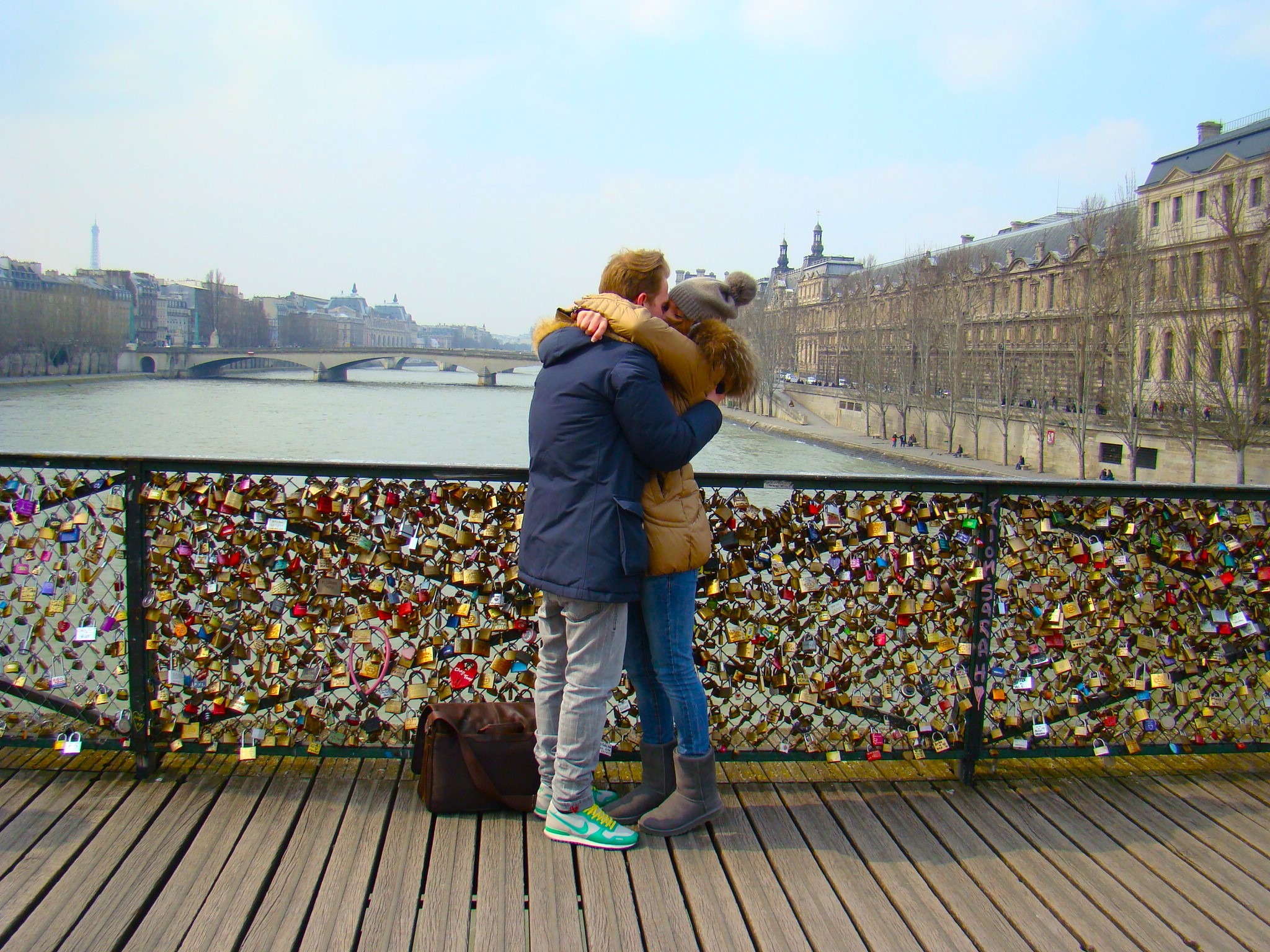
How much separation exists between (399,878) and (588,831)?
1.43ft

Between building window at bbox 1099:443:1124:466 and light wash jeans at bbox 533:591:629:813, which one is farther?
building window at bbox 1099:443:1124:466

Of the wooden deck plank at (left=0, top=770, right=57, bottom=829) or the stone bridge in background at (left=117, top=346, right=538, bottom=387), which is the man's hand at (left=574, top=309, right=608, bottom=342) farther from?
the stone bridge in background at (left=117, top=346, right=538, bottom=387)

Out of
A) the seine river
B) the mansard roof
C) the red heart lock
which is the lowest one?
the seine river

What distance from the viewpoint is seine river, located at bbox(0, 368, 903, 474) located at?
26.8 m

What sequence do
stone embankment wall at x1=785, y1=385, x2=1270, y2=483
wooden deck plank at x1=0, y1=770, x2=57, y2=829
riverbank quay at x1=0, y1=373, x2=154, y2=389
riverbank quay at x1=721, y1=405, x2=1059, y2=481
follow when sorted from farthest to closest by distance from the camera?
riverbank quay at x1=0, y1=373, x2=154, y2=389
riverbank quay at x1=721, y1=405, x2=1059, y2=481
stone embankment wall at x1=785, y1=385, x2=1270, y2=483
wooden deck plank at x1=0, y1=770, x2=57, y2=829

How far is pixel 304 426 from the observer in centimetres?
3416

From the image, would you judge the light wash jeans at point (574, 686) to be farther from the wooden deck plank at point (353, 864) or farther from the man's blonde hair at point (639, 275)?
the man's blonde hair at point (639, 275)

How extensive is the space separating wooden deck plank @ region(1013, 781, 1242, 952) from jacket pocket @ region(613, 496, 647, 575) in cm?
131

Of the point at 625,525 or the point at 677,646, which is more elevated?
the point at 625,525

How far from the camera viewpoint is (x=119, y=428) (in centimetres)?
2959

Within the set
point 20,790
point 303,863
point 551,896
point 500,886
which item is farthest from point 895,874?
point 20,790

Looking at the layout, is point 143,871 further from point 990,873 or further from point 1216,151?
point 1216,151

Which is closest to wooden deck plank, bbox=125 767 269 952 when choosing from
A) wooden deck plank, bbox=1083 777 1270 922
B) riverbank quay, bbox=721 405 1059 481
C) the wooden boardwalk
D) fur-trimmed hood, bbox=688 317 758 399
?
the wooden boardwalk

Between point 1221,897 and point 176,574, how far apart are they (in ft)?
8.59
